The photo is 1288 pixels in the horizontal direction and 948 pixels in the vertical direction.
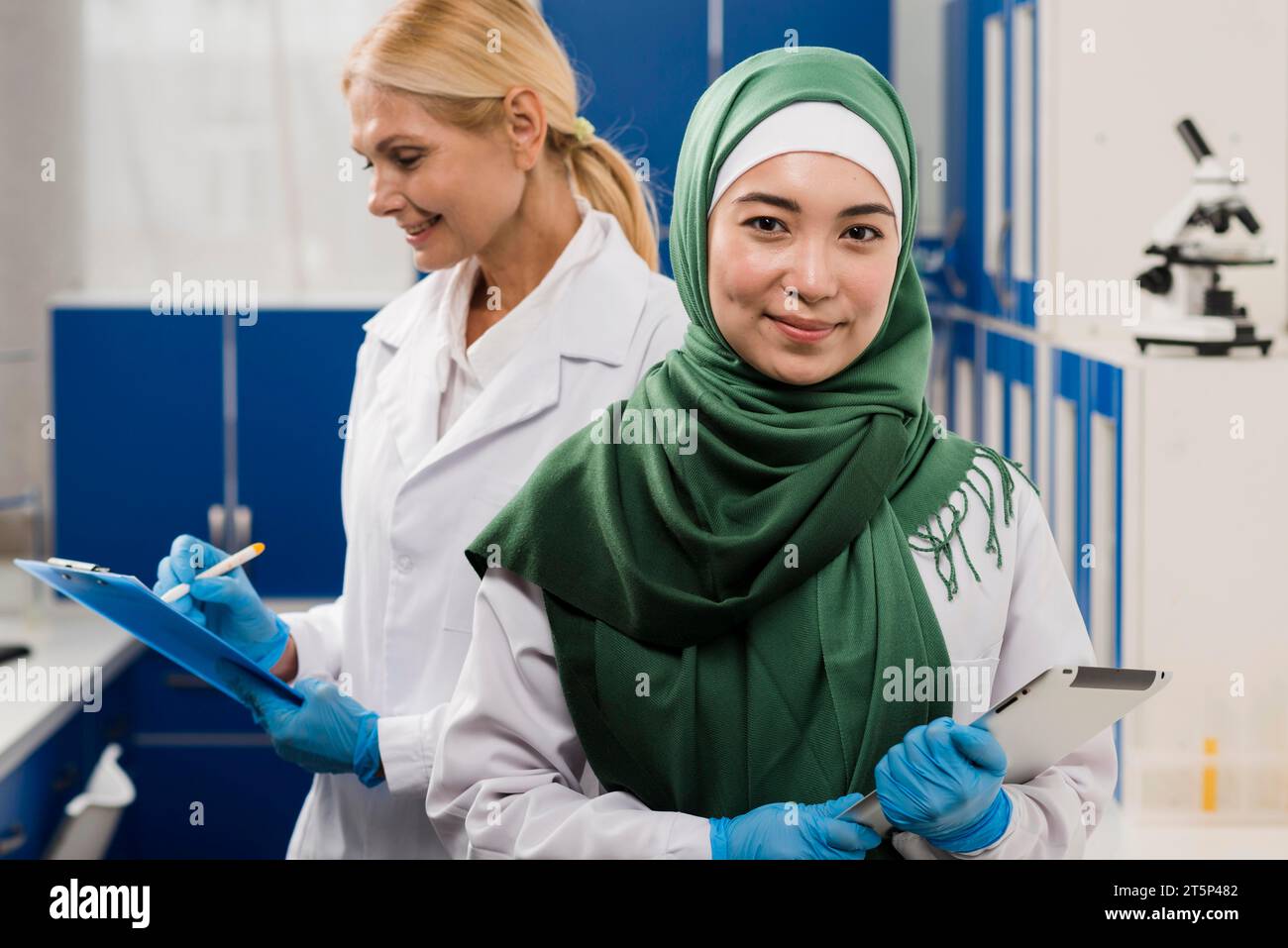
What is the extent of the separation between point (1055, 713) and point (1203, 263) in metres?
1.24

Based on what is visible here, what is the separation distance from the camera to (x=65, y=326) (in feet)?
9.37

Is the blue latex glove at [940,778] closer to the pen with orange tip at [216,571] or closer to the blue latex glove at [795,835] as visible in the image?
the blue latex glove at [795,835]

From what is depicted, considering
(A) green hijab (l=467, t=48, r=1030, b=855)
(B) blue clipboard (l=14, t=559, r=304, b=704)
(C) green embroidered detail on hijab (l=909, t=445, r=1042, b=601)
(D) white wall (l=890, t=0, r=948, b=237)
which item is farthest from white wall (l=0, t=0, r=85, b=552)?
(C) green embroidered detail on hijab (l=909, t=445, r=1042, b=601)

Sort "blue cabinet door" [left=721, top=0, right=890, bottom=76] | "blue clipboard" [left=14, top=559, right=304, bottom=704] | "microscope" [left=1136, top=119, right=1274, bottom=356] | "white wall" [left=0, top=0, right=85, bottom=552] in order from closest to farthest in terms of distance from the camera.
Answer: "blue clipboard" [left=14, top=559, right=304, bottom=704] → "microscope" [left=1136, top=119, right=1274, bottom=356] → "blue cabinet door" [left=721, top=0, right=890, bottom=76] → "white wall" [left=0, top=0, right=85, bottom=552]

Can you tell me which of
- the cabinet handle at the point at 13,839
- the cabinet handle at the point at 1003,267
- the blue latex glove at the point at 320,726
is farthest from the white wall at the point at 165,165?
the blue latex glove at the point at 320,726

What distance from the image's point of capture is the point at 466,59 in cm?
138

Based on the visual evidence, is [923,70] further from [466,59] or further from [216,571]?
[216,571]

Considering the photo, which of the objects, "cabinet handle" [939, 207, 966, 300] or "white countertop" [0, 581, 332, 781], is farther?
"cabinet handle" [939, 207, 966, 300]

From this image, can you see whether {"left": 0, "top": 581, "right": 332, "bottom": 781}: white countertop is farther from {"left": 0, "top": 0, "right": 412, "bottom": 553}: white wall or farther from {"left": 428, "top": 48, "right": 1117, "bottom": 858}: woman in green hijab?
{"left": 428, "top": 48, "right": 1117, "bottom": 858}: woman in green hijab

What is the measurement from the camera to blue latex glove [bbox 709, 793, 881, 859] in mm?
1027

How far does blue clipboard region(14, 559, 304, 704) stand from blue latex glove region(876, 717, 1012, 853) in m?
0.56

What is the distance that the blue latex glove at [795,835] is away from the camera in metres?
1.03
